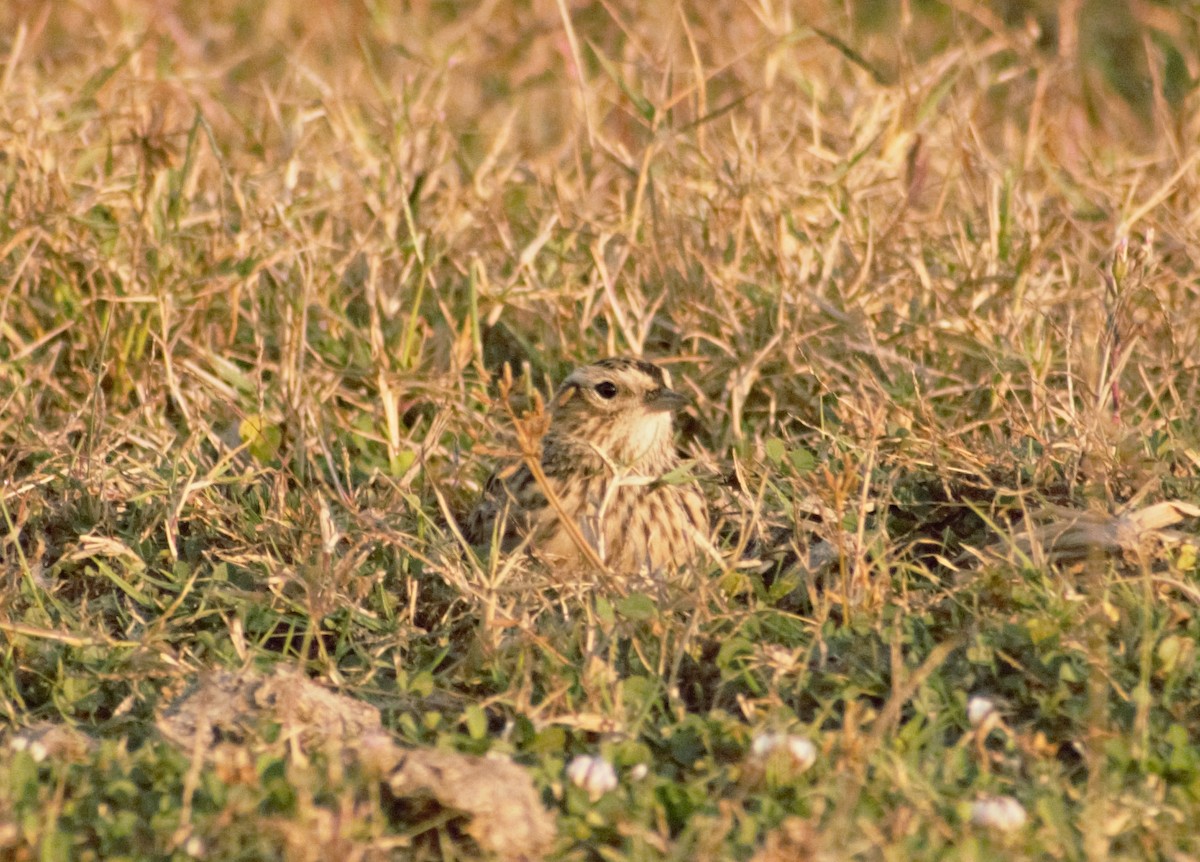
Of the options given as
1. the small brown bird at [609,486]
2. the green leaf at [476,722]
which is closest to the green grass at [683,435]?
the green leaf at [476,722]

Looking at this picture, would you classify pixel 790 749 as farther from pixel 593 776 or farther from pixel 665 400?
pixel 665 400

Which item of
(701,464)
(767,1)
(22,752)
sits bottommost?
(701,464)

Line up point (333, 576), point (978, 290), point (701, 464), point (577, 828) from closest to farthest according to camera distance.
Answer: point (577, 828) < point (333, 576) < point (701, 464) < point (978, 290)

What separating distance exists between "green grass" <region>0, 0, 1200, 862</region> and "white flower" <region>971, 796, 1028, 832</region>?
0.03 metres

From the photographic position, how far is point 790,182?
22.9 feet

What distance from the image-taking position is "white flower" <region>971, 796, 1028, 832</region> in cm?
357

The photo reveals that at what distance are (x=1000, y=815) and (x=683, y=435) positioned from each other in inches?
121

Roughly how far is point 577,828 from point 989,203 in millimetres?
3628

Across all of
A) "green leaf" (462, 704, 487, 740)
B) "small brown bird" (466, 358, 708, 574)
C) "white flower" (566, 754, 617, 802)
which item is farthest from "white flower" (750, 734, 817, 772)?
"small brown bird" (466, 358, 708, 574)

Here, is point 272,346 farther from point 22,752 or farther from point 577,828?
point 577,828

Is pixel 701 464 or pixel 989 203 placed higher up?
pixel 989 203

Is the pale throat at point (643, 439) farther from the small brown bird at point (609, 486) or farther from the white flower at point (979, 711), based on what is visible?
the white flower at point (979, 711)

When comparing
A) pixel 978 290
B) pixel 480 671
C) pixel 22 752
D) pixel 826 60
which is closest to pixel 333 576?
pixel 480 671

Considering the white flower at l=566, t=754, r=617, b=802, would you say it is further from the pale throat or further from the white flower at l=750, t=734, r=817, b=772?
the pale throat
